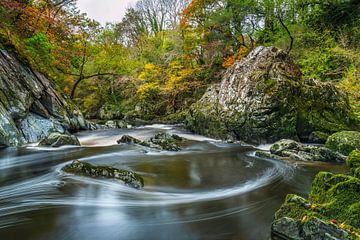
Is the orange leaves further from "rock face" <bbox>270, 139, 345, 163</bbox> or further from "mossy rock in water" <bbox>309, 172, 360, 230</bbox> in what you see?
"mossy rock in water" <bbox>309, 172, 360, 230</bbox>

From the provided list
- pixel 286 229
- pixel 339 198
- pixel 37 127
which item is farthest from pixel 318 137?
pixel 37 127

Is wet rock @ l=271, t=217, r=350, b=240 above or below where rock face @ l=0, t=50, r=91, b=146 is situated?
below

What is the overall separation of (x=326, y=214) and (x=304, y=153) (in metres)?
4.59

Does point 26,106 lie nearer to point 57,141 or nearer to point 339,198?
point 57,141

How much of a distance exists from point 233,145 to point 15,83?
8.61 metres

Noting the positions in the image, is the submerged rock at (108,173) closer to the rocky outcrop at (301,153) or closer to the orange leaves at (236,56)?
the rocky outcrop at (301,153)

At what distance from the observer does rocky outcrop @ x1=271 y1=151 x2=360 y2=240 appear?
2.53 metres

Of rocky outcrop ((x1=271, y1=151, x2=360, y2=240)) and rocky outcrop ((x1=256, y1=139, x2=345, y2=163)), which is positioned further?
rocky outcrop ((x1=256, y1=139, x2=345, y2=163))

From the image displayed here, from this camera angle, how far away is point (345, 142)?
721 centimetres

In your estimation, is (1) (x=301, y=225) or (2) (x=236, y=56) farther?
(2) (x=236, y=56)

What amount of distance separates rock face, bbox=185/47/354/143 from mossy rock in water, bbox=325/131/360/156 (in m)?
1.93

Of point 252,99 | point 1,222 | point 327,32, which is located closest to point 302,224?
point 1,222

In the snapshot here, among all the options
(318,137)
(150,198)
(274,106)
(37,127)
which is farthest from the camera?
(37,127)

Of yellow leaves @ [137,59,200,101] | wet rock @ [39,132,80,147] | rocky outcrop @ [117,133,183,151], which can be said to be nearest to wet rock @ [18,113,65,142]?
wet rock @ [39,132,80,147]
